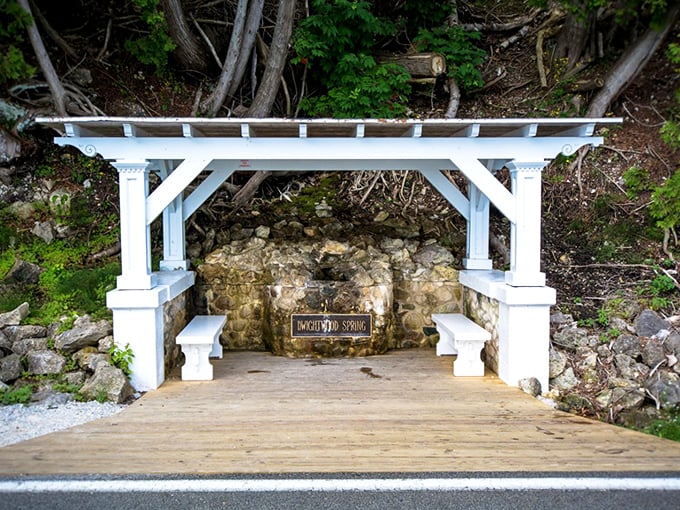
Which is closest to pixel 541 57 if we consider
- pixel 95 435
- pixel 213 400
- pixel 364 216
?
pixel 364 216

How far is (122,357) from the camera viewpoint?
476 cm

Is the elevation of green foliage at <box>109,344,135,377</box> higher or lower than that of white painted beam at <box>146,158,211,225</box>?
lower

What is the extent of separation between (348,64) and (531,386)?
632 cm

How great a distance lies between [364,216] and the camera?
817 centimetres

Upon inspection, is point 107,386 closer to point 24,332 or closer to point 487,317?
point 24,332

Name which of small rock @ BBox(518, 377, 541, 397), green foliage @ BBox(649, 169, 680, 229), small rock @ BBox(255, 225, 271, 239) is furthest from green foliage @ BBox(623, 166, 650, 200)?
small rock @ BBox(255, 225, 271, 239)

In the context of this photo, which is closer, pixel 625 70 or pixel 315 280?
pixel 315 280

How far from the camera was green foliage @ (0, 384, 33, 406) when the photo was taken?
4328mm

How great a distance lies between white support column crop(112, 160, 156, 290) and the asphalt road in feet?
7.10

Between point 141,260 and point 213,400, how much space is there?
1547 mm

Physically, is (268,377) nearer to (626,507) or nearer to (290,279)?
(290,279)

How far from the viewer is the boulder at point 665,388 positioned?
15.9 ft

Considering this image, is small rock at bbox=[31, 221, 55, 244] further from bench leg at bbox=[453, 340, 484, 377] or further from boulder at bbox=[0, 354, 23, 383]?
bench leg at bbox=[453, 340, 484, 377]

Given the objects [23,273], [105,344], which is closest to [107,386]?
[105,344]
